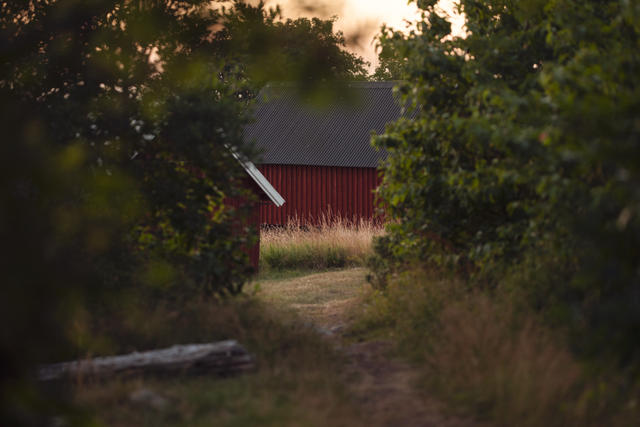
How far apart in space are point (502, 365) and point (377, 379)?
135 cm

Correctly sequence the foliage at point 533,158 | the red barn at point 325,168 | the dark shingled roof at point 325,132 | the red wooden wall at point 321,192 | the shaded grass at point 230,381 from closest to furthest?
the foliage at point 533,158
the shaded grass at point 230,381
the red wooden wall at point 321,192
the red barn at point 325,168
the dark shingled roof at point 325,132

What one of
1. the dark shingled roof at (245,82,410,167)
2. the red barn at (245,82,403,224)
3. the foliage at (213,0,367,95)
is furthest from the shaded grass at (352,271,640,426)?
the dark shingled roof at (245,82,410,167)

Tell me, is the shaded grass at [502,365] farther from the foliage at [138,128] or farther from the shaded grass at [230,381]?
the foliage at [138,128]

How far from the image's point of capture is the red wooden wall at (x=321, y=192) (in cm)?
2514

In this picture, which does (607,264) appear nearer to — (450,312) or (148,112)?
(450,312)

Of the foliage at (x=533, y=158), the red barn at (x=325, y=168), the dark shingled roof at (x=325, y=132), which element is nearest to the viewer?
the foliage at (x=533, y=158)

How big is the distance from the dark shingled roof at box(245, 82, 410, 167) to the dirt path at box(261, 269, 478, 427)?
14728mm

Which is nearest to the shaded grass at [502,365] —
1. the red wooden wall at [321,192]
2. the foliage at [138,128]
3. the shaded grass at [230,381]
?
the shaded grass at [230,381]

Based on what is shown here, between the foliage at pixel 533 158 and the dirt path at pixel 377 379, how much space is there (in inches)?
53.9

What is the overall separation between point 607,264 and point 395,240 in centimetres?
588

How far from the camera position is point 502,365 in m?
5.52

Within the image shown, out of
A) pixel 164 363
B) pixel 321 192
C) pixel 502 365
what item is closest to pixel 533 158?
pixel 502 365

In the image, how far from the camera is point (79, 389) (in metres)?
5.61

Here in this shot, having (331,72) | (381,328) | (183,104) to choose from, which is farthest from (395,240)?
(331,72)
